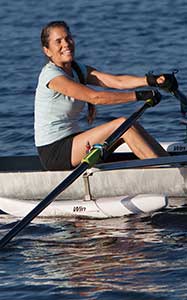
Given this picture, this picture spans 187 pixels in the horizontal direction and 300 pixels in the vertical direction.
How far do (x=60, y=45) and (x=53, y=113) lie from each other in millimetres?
566

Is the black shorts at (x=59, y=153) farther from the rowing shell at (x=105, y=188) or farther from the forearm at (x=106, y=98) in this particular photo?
the forearm at (x=106, y=98)

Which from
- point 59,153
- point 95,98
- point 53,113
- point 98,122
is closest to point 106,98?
point 95,98

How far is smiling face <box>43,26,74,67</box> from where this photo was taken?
9617 mm

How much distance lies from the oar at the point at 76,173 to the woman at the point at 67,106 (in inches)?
8.7

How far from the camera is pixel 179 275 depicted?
827 centimetres

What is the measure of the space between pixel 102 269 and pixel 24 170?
6.95 ft

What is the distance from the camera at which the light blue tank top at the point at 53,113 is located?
9.78 m

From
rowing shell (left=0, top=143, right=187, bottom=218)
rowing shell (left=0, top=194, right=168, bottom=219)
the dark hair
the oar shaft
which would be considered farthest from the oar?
the dark hair

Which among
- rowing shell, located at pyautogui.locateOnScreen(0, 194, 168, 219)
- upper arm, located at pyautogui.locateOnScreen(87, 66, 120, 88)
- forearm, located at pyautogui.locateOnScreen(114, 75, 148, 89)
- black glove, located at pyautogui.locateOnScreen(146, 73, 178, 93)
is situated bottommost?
rowing shell, located at pyautogui.locateOnScreen(0, 194, 168, 219)

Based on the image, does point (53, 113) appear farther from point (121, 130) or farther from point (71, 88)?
point (121, 130)

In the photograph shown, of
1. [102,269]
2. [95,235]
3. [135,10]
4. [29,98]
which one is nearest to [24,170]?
[95,235]

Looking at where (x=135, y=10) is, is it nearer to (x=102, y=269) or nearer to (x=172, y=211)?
(x=172, y=211)

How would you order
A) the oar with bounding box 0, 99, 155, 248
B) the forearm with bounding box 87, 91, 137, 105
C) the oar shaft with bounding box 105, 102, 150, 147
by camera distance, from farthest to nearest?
the forearm with bounding box 87, 91, 137, 105 < the oar shaft with bounding box 105, 102, 150, 147 < the oar with bounding box 0, 99, 155, 248

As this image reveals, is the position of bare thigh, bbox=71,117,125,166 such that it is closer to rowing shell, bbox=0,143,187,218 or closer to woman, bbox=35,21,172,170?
woman, bbox=35,21,172,170
